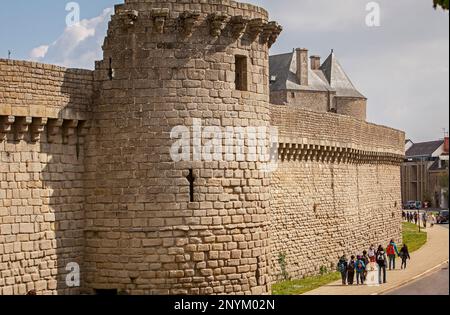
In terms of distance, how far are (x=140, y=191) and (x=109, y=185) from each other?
27.7 inches

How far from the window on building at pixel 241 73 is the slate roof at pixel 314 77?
40651 millimetres

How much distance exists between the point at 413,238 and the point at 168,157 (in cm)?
2993

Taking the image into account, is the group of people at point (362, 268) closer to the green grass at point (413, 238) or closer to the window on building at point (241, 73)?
the green grass at point (413, 238)

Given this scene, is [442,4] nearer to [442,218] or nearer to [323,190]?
[323,190]

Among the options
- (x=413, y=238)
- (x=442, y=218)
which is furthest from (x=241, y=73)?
(x=442, y=218)

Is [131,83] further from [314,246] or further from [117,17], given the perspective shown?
[314,246]

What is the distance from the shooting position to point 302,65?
2319 inches

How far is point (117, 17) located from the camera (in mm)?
16266

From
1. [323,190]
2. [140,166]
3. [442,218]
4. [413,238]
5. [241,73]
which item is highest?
[241,73]

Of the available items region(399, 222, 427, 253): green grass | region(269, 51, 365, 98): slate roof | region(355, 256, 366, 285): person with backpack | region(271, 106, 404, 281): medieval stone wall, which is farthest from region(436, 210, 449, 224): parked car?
region(355, 256, 366, 285): person with backpack

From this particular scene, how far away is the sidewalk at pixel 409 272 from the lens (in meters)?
22.7

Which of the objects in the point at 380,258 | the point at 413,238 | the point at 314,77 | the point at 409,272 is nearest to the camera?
the point at 380,258
